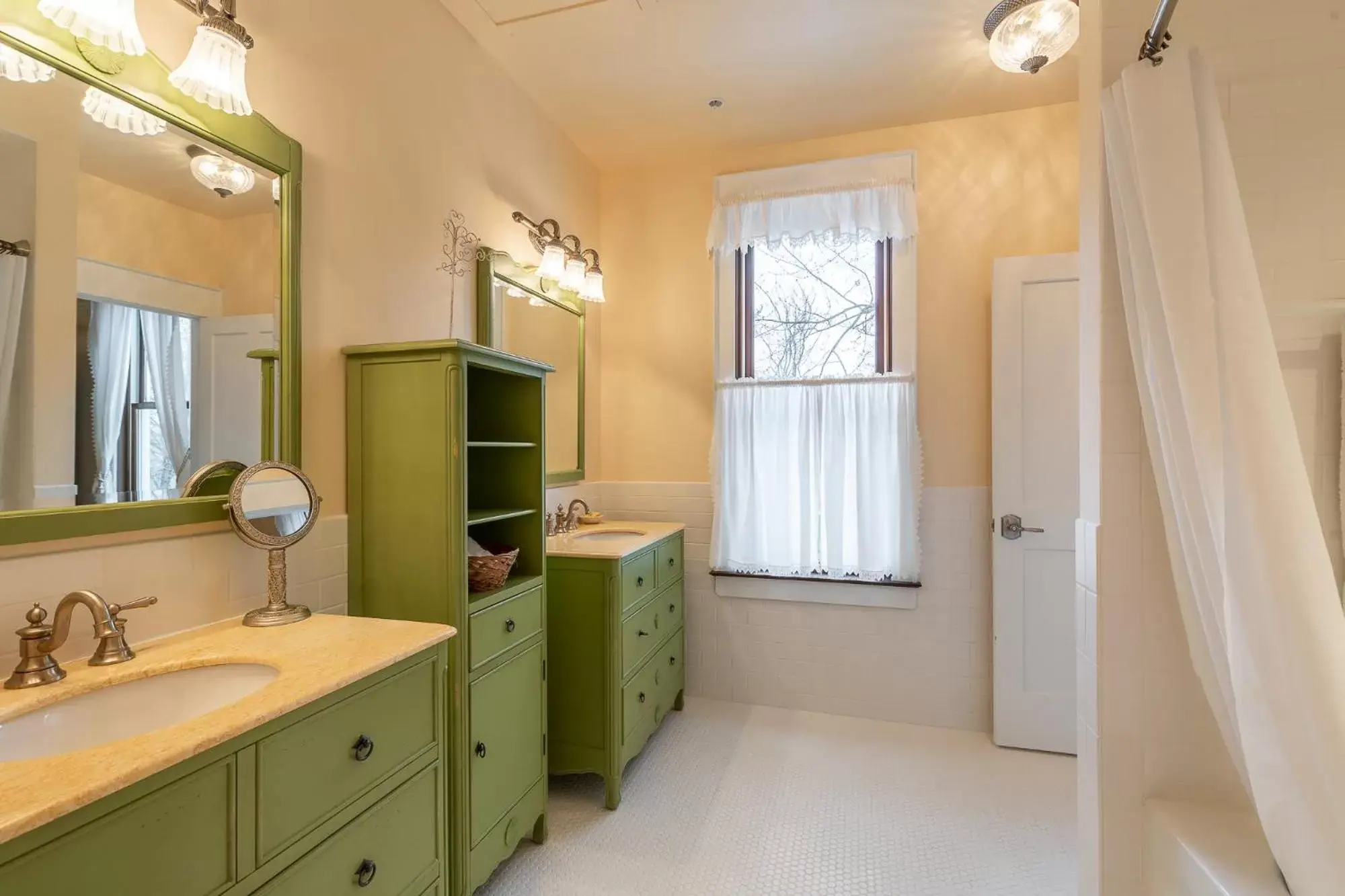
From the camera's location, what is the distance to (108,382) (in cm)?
117

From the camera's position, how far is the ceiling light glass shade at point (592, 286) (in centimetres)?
282

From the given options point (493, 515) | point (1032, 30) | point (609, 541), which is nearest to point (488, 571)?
point (493, 515)

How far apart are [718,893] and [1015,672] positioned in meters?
1.66

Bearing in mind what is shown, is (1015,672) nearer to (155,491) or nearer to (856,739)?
(856,739)

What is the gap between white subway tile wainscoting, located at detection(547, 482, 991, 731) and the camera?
2777mm

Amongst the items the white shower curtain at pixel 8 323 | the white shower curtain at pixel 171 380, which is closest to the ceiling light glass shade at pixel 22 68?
the white shower curtain at pixel 8 323

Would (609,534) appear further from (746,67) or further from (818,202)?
(746,67)

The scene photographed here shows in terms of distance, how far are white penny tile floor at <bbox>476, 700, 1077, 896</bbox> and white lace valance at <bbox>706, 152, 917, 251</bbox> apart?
7.66 ft

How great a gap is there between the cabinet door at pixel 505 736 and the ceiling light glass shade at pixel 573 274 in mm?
1631

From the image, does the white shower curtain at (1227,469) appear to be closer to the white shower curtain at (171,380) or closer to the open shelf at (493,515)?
the open shelf at (493,515)

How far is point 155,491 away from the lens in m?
1.25

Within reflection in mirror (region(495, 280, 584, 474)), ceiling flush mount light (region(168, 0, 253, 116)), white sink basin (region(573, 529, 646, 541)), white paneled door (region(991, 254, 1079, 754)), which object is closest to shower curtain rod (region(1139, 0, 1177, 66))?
white paneled door (region(991, 254, 1079, 754))

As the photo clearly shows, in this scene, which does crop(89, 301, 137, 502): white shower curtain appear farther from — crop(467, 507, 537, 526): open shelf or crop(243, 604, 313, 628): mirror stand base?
crop(467, 507, 537, 526): open shelf

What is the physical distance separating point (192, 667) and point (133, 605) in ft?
0.51
